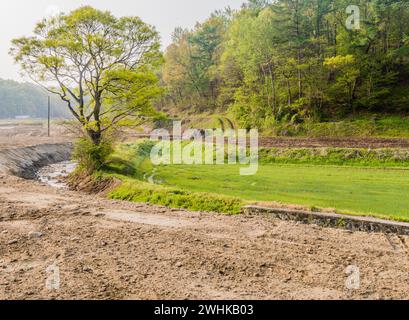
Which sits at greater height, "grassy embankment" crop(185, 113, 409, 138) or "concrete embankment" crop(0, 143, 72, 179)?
"grassy embankment" crop(185, 113, 409, 138)

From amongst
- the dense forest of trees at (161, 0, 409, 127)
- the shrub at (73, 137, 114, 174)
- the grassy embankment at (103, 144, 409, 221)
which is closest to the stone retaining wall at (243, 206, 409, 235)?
the grassy embankment at (103, 144, 409, 221)

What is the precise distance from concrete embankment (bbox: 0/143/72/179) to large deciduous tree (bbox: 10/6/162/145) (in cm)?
502

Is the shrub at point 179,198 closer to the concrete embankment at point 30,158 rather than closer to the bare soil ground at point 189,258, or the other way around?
the bare soil ground at point 189,258

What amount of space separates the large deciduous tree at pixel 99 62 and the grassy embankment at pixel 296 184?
11.5ft

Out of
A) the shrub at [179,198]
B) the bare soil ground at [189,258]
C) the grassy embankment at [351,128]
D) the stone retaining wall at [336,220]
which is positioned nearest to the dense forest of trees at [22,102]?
the grassy embankment at [351,128]

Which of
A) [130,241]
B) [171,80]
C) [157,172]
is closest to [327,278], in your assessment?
[130,241]

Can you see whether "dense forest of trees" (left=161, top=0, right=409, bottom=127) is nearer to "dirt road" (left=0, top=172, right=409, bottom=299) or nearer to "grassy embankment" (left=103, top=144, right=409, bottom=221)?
"grassy embankment" (left=103, top=144, right=409, bottom=221)

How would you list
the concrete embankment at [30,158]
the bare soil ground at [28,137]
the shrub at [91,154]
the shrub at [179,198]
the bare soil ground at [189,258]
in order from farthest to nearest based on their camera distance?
the bare soil ground at [28,137]
the concrete embankment at [30,158]
the shrub at [91,154]
the shrub at [179,198]
the bare soil ground at [189,258]

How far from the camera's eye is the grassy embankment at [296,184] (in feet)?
34.8

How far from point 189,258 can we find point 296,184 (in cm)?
899

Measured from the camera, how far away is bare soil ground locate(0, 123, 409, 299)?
5125mm

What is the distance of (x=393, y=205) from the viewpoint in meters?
10.2
